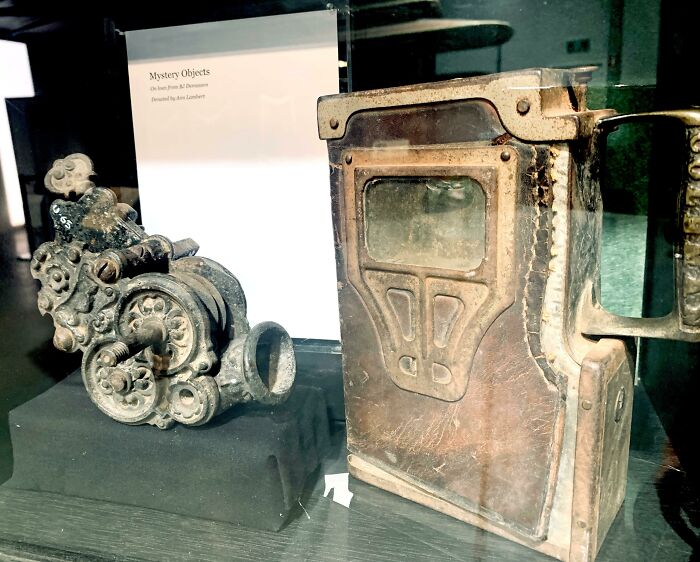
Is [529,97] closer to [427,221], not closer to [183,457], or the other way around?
[427,221]

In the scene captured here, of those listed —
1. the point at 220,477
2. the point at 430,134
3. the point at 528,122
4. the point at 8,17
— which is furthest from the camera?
the point at 8,17

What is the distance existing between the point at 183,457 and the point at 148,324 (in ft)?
0.89

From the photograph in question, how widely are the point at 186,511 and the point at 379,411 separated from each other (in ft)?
1.42

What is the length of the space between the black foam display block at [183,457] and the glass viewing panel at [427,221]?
0.42 meters

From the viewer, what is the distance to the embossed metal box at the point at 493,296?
3.12 feet

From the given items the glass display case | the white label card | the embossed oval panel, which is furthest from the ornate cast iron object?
the embossed oval panel

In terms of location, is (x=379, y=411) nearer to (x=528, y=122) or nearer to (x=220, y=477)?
(x=220, y=477)

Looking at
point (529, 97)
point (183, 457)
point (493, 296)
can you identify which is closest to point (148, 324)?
point (183, 457)

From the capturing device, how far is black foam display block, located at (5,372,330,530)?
3.97ft

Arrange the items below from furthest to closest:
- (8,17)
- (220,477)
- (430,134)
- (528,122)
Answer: (8,17)
(220,477)
(430,134)
(528,122)

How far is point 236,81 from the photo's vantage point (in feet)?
4.58

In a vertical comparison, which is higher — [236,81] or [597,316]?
[236,81]

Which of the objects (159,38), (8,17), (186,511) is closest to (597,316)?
(186,511)

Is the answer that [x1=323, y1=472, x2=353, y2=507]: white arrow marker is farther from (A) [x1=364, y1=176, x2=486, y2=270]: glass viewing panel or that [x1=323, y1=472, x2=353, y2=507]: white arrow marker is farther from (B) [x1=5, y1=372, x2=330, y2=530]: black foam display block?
(A) [x1=364, y1=176, x2=486, y2=270]: glass viewing panel
